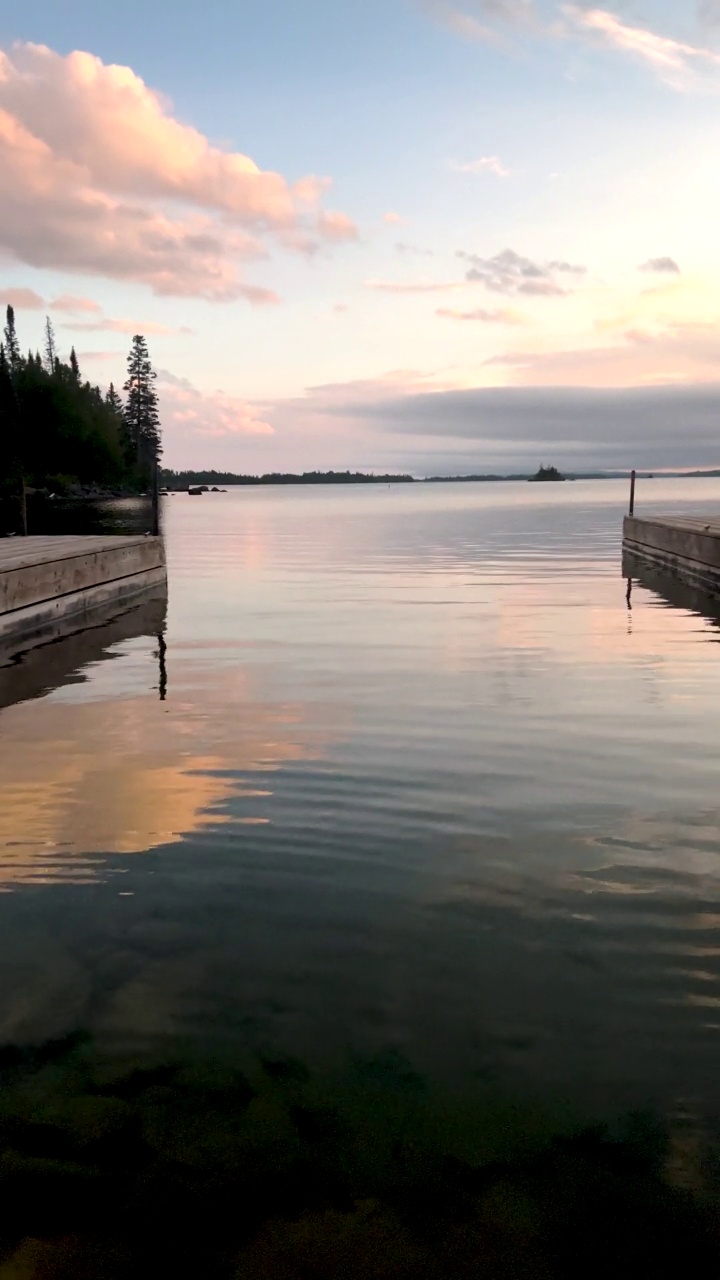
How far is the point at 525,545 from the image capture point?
4206cm

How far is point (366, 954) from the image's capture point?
462 centimetres

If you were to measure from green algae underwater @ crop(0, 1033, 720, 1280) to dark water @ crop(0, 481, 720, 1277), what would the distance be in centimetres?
1

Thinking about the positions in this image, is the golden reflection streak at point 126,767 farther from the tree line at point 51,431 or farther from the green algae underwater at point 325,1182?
the tree line at point 51,431

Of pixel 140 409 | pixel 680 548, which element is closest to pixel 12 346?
pixel 140 409

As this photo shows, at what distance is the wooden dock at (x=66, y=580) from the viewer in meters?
15.4

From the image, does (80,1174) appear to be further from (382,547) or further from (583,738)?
(382,547)

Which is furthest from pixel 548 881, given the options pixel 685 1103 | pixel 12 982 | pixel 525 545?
pixel 525 545

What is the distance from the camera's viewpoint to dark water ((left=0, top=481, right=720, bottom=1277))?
3117 millimetres

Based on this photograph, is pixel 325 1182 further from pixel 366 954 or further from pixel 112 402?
pixel 112 402

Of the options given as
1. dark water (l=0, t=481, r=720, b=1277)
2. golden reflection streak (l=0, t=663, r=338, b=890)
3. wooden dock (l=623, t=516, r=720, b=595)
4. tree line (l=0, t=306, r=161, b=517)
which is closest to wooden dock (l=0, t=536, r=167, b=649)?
golden reflection streak (l=0, t=663, r=338, b=890)

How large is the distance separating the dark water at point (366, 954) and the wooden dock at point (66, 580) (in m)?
4.53

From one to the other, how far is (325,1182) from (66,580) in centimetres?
1618

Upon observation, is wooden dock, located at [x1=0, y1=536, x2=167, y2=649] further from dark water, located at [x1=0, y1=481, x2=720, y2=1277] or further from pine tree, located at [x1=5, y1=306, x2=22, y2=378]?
pine tree, located at [x1=5, y1=306, x2=22, y2=378]

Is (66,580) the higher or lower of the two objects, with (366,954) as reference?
higher
